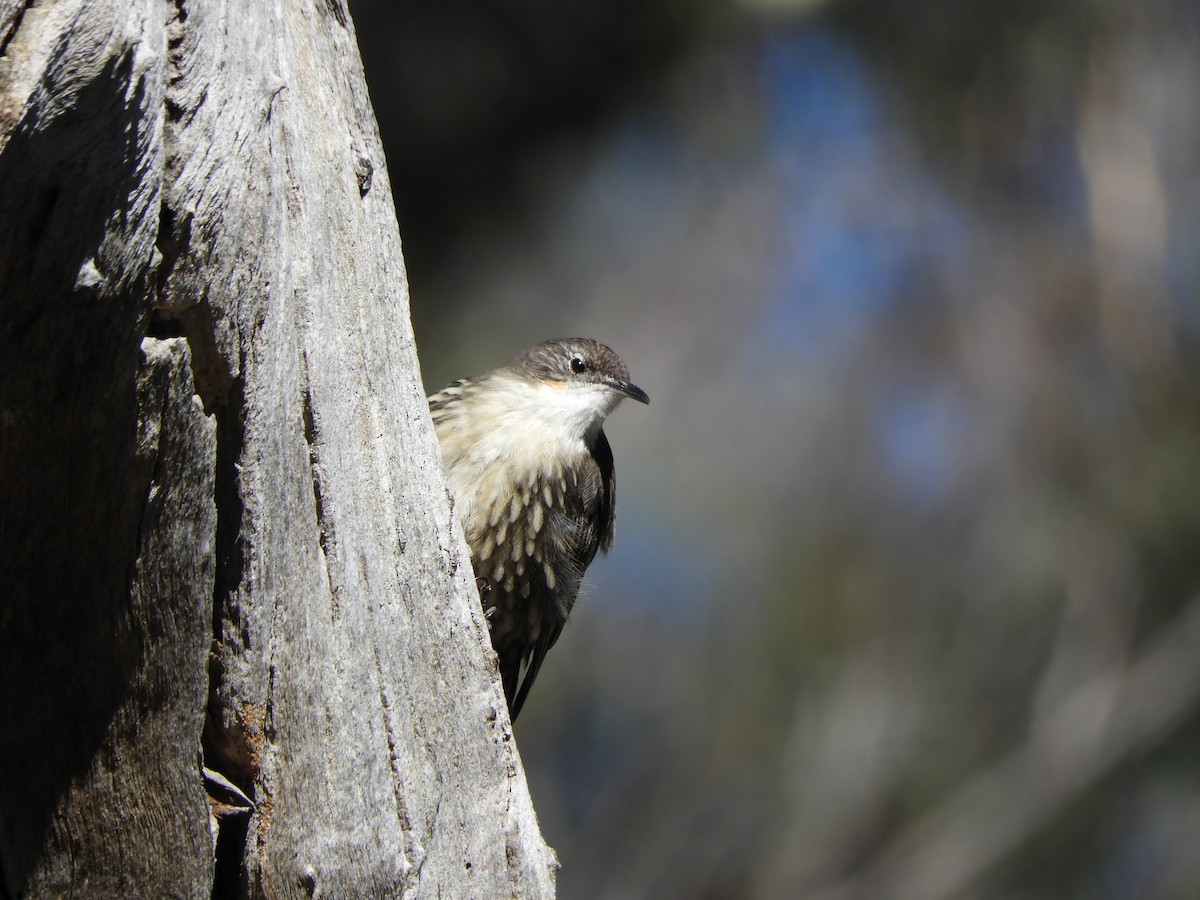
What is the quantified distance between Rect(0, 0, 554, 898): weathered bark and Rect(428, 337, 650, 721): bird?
4.72 feet

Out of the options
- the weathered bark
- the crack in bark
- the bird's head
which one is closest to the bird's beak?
the bird's head

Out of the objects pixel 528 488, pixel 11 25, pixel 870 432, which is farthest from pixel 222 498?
pixel 870 432

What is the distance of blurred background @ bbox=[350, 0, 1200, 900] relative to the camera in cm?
763

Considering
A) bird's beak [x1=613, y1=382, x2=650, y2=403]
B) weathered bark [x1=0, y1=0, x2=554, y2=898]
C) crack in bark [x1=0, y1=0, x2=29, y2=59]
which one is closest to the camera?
crack in bark [x1=0, y1=0, x2=29, y2=59]

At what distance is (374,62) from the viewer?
23.6 feet

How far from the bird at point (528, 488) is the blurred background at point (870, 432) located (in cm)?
282

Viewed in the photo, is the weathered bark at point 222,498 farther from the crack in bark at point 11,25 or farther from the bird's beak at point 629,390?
the bird's beak at point 629,390

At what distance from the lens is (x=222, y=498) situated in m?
2.21

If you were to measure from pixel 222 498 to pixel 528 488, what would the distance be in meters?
2.13

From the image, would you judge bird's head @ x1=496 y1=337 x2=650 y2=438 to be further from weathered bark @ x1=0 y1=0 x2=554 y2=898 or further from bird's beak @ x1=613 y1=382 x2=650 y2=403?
weathered bark @ x1=0 y1=0 x2=554 y2=898

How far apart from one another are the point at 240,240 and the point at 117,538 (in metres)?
0.51

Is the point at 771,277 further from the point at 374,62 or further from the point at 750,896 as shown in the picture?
the point at 750,896

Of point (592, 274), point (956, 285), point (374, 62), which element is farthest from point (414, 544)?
point (956, 285)

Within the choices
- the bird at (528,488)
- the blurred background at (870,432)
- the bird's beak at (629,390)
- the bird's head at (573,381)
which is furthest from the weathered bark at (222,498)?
the blurred background at (870,432)
